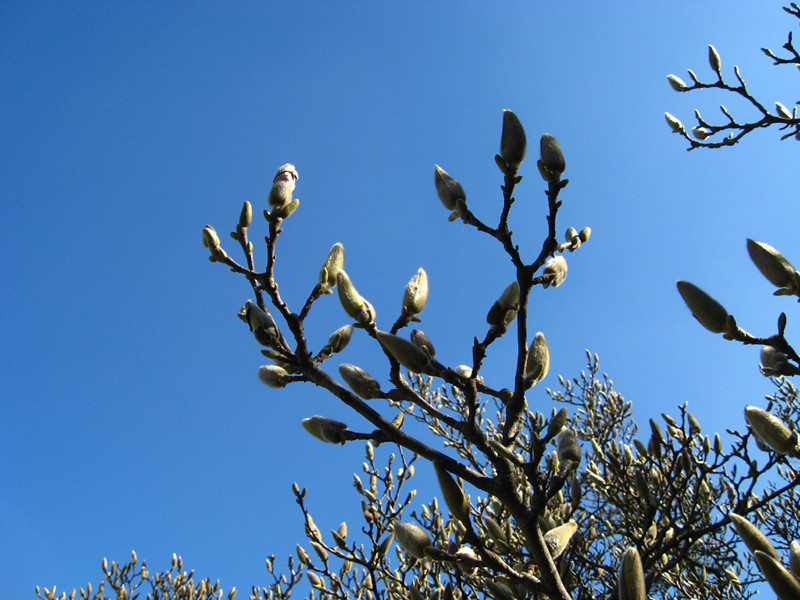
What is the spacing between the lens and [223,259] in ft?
6.53

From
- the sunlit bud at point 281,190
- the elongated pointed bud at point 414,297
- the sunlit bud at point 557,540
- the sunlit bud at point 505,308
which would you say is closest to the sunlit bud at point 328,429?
the elongated pointed bud at point 414,297

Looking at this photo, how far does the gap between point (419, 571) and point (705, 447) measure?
227cm

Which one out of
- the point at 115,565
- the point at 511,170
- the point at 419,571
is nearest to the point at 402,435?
the point at 511,170

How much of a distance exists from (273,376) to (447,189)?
32.4 inches

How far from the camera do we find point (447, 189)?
1.77m

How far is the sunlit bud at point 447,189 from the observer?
69.5 inches

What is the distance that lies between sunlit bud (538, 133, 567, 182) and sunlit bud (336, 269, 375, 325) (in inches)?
25.6

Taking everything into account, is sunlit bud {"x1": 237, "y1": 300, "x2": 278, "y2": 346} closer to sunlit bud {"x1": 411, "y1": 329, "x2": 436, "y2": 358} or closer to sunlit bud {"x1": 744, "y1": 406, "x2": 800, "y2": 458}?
sunlit bud {"x1": 411, "y1": 329, "x2": 436, "y2": 358}

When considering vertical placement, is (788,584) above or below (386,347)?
below

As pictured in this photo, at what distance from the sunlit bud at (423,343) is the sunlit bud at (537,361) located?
0.30m

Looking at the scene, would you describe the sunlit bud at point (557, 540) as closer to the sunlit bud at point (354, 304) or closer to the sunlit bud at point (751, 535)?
the sunlit bud at point (751, 535)

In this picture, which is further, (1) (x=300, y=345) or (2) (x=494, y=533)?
(2) (x=494, y=533)

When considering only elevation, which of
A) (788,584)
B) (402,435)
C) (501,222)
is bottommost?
(788,584)

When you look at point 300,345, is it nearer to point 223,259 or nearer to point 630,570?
point 223,259
